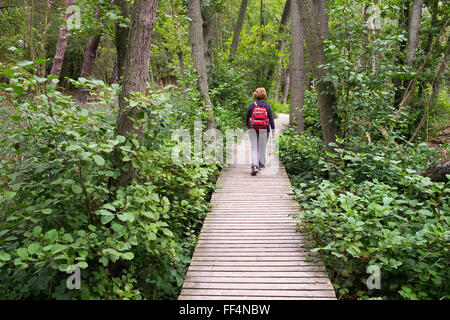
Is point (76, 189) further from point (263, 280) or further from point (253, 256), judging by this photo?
point (253, 256)

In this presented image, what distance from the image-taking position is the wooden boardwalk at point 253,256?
3432mm

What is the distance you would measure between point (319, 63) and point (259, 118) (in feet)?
6.20

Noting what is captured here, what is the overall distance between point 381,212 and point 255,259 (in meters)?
1.68

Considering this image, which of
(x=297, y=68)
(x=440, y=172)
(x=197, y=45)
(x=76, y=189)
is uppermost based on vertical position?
(x=197, y=45)

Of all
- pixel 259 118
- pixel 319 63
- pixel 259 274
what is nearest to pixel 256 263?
pixel 259 274

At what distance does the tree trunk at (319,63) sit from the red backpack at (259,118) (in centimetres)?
143

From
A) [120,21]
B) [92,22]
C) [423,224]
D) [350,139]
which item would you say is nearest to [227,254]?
[423,224]

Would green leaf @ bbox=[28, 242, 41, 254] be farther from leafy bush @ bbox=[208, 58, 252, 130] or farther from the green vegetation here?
leafy bush @ bbox=[208, 58, 252, 130]

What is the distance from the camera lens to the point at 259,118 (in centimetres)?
757

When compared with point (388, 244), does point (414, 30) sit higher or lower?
higher

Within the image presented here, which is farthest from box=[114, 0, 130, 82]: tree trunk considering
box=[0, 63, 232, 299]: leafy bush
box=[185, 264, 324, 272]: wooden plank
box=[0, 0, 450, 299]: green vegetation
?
box=[185, 264, 324, 272]: wooden plank

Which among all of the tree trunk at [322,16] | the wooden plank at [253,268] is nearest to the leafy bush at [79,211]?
the wooden plank at [253,268]

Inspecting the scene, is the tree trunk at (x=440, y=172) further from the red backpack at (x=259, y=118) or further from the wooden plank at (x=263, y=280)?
the red backpack at (x=259, y=118)
